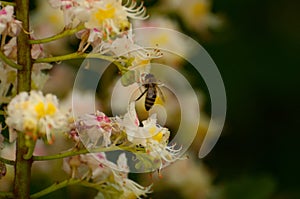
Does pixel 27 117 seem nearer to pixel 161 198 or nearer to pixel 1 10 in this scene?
pixel 1 10

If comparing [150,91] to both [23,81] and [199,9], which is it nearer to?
[23,81]

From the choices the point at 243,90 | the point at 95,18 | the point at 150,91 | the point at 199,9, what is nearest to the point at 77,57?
the point at 95,18

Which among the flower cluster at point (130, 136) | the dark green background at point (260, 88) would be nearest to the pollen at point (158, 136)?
the flower cluster at point (130, 136)

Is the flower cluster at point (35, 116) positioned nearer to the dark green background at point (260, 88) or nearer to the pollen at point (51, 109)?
the pollen at point (51, 109)

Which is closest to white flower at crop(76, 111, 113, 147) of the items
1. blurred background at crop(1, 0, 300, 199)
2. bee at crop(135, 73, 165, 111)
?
bee at crop(135, 73, 165, 111)

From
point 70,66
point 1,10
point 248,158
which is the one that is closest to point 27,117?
point 1,10
